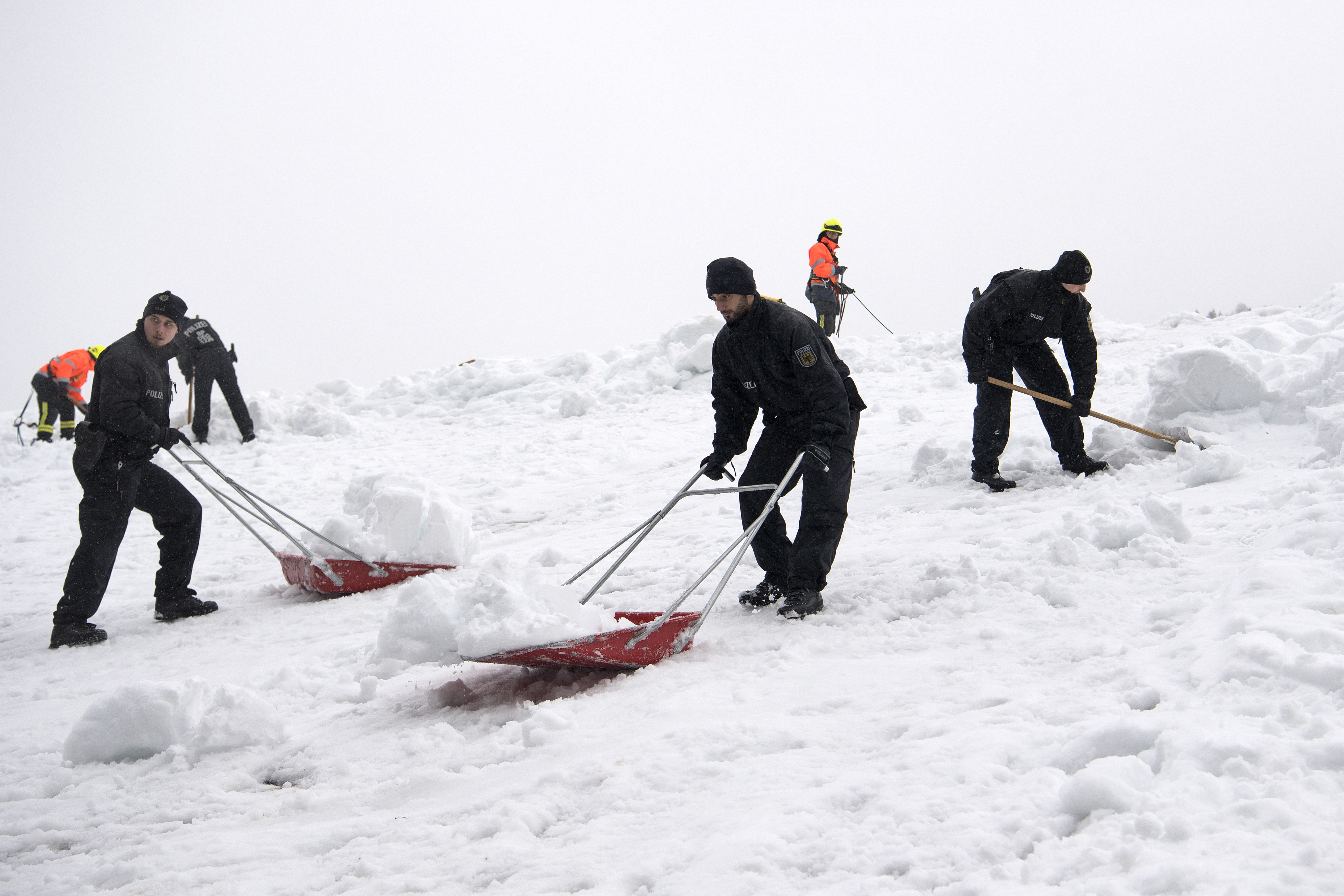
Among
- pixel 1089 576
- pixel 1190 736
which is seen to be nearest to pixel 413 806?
pixel 1190 736

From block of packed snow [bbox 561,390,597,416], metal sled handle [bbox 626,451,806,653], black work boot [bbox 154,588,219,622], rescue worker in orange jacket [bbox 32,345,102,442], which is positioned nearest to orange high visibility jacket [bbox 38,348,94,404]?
rescue worker in orange jacket [bbox 32,345,102,442]

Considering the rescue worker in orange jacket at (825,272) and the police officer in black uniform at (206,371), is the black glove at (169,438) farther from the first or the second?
the rescue worker in orange jacket at (825,272)

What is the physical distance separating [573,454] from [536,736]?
21.3ft

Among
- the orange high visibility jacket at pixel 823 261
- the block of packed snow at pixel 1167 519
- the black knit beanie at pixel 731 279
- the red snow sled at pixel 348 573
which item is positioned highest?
the orange high visibility jacket at pixel 823 261

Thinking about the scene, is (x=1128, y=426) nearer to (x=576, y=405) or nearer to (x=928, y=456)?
(x=928, y=456)

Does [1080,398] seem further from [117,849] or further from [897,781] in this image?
[117,849]

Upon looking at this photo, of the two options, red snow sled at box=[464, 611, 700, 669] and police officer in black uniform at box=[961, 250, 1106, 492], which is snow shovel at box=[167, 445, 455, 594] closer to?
red snow sled at box=[464, 611, 700, 669]

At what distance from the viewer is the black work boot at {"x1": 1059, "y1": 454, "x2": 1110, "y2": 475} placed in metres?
5.26

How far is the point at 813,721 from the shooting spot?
255cm

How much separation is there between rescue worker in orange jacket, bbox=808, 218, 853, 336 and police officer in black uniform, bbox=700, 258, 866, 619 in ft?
27.4

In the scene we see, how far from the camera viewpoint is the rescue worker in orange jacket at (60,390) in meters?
11.5

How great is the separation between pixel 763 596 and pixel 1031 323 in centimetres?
265

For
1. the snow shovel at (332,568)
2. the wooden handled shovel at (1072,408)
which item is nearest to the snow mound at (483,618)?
the snow shovel at (332,568)

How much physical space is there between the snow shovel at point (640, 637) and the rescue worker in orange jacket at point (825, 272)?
880 centimetres
